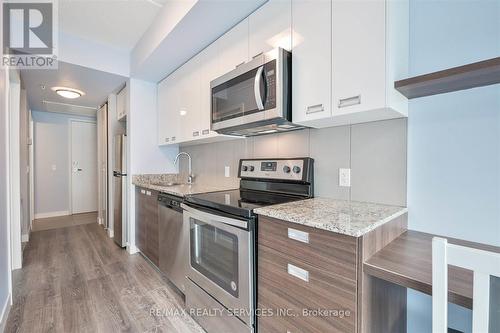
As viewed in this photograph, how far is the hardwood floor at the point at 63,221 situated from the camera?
409 centimetres

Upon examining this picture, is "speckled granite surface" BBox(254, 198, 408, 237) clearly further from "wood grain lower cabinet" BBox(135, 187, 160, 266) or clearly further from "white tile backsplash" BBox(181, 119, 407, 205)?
"wood grain lower cabinet" BBox(135, 187, 160, 266)

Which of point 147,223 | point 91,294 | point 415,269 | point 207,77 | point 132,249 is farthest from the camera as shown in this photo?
point 132,249

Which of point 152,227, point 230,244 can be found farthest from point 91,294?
point 230,244

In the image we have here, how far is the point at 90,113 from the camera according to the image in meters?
4.90

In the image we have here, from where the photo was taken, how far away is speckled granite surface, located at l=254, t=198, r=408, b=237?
0.90m

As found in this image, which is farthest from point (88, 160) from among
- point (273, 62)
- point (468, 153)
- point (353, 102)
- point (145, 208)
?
point (468, 153)

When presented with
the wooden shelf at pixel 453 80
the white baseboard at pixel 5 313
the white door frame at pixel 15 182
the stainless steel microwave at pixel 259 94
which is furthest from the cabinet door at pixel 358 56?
the white door frame at pixel 15 182

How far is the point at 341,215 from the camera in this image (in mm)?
1073

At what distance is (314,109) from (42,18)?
268 centimetres

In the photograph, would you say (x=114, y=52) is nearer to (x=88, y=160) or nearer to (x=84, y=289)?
(x=84, y=289)

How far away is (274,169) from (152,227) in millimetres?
1522

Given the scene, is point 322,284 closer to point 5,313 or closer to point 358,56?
Result: point 358,56

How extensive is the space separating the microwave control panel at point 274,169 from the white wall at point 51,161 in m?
4.85

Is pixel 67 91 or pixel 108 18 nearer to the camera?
pixel 108 18
